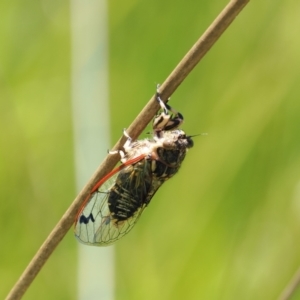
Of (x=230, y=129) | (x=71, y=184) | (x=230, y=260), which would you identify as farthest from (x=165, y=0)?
(x=230, y=260)

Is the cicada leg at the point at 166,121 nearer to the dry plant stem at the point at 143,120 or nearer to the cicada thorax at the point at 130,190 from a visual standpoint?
the cicada thorax at the point at 130,190

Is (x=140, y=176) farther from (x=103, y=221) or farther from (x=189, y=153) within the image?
(x=189, y=153)

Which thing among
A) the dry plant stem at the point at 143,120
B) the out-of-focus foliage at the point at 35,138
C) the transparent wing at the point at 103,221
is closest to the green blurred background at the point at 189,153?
the out-of-focus foliage at the point at 35,138

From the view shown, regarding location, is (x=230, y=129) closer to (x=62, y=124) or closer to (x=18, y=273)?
(x=62, y=124)

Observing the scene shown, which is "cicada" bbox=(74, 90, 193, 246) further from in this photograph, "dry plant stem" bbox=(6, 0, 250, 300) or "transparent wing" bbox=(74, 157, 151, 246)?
"dry plant stem" bbox=(6, 0, 250, 300)

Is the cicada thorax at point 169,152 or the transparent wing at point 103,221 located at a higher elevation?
the cicada thorax at point 169,152

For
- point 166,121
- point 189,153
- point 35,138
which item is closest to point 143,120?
point 166,121
